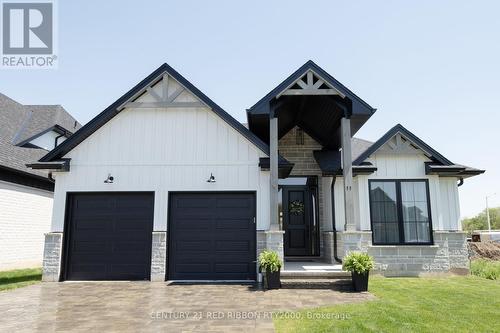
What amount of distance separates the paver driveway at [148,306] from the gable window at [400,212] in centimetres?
352

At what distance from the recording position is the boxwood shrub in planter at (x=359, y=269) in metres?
7.67

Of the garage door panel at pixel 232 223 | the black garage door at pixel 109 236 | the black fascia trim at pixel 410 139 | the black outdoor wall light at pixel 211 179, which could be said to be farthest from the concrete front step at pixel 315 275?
the black garage door at pixel 109 236

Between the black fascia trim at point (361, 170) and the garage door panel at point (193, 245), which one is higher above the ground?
the black fascia trim at point (361, 170)

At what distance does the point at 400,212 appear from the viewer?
34.2 ft

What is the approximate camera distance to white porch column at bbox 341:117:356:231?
8922mm

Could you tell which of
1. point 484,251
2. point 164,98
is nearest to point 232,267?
point 164,98

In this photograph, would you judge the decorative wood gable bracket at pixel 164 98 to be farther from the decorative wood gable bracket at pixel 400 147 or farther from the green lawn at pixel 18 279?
the decorative wood gable bracket at pixel 400 147

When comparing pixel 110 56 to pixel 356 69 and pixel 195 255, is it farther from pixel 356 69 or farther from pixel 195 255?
pixel 356 69

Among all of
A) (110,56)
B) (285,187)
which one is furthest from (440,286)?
(110,56)

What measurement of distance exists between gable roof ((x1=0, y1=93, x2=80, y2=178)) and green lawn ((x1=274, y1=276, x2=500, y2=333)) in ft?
38.4

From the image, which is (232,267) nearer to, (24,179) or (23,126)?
(24,179)

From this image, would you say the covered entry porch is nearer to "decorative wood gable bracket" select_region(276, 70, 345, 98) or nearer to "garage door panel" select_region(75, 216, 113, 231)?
"decorative wood gable bracket" select_region(276, 70, 345, 98)

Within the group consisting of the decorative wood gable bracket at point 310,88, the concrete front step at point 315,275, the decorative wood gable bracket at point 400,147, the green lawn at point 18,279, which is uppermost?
the decorative wood gable bracket at point 310,88

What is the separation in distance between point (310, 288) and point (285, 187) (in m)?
4.49
